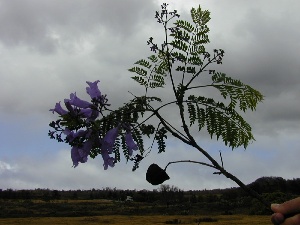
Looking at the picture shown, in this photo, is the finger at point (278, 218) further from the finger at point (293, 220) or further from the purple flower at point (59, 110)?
the purple flower at point (59, 110)

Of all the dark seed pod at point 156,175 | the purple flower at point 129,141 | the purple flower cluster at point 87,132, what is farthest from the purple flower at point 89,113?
the dark seed pod at point 156,175

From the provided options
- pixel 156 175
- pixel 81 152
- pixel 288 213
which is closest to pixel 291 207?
pixel 288 213

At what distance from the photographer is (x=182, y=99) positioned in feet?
5.42

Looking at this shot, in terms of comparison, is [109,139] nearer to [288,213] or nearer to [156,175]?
[156,175]

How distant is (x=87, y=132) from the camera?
153 centimetres

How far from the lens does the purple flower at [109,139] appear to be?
154cm

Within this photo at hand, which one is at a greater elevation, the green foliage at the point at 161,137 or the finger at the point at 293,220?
the green foliage at the point at 161,137

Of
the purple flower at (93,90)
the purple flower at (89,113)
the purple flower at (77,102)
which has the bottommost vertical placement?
the purple flower at (89,113)

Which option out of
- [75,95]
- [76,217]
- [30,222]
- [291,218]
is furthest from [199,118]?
[76,217]

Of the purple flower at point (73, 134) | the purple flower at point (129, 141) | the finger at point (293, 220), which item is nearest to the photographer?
the finger at point (293, 220)

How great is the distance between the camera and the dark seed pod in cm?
156

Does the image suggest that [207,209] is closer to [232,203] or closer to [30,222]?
[232,203]

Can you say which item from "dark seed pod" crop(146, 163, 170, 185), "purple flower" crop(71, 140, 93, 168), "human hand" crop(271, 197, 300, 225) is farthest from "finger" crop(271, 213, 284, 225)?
"purple flower" crop(71, 140, 93, 168)

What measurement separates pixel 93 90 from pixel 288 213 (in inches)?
31.0
